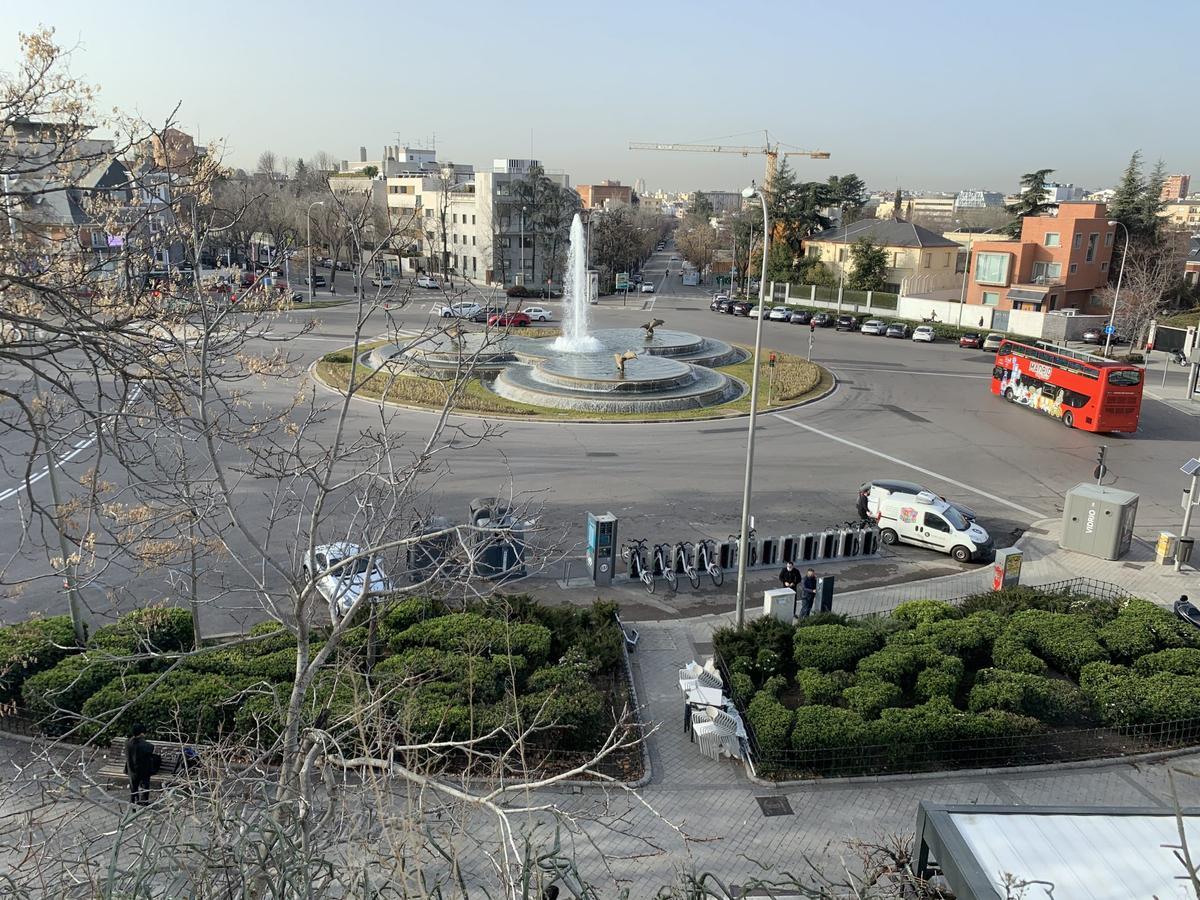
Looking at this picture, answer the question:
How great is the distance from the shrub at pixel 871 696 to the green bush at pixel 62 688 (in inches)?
374

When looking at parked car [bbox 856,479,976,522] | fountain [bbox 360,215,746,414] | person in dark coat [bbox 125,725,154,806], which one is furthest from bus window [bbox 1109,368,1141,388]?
person in dark coat [bbox 125,725,154,806]

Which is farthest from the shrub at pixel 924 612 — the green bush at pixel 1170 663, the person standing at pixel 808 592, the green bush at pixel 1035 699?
the green bush at pixel 1170 663

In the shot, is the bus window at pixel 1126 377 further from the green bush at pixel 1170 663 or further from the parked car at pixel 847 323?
the parked car at pixel 847 323

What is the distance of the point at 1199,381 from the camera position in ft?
119

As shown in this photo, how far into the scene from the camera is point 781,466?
76.4 feet

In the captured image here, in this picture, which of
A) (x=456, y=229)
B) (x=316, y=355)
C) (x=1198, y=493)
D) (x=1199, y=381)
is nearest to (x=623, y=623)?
(x=1198, y=493)

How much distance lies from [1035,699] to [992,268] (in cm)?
4702

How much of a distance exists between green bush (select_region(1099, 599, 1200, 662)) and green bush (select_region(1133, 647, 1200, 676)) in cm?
24

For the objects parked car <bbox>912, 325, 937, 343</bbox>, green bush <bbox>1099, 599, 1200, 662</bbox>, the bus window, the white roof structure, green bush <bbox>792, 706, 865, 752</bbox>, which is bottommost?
green bush <bbox>792, 706, 865, 752</bbox>

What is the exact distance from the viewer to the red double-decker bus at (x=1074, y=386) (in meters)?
27.0

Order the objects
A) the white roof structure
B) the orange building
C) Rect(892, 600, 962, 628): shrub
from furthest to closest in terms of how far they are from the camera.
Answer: the orange building, Rect(892, 600, 962, 628): shrub, the white roof structure

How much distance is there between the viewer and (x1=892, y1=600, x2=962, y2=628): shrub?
14.1 metres

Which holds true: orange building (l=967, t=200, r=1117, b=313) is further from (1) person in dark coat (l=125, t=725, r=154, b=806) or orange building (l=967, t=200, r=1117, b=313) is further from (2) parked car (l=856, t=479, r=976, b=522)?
(1) person in dark coat (l=125, t=725, r=154, b=806)

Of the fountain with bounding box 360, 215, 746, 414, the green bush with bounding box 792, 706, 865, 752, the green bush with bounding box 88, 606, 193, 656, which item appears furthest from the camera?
the fountain with bounding box 360, 215, 746, 414
